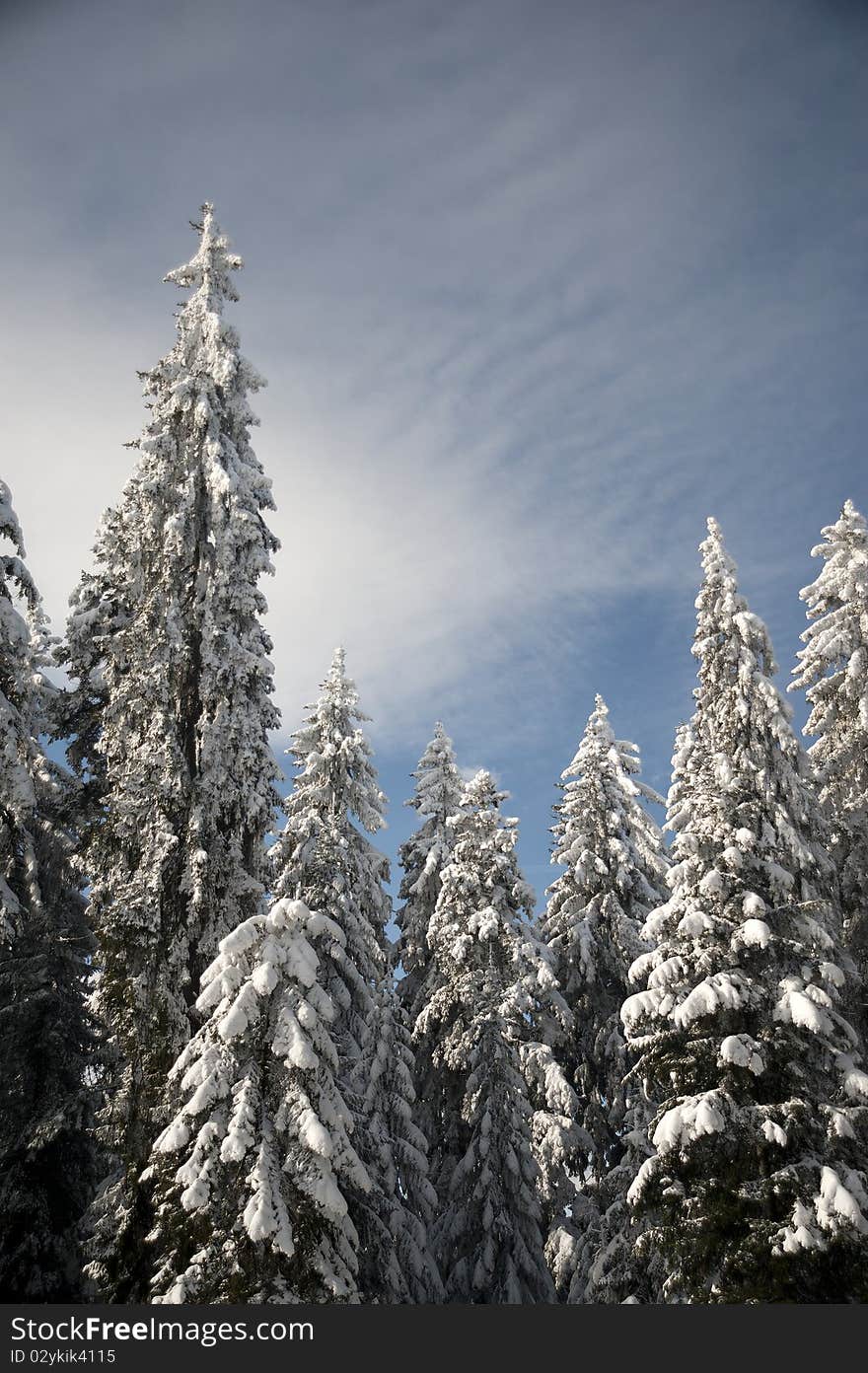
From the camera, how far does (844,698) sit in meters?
21.7

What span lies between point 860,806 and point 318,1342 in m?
15.8

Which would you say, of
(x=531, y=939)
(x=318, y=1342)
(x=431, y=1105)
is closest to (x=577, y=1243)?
(x=431, y=1105)

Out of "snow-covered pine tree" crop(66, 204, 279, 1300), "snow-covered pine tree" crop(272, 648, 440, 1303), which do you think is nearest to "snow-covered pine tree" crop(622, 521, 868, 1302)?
"snow-covered pine tree" crop(272, 648, 440, 1303)

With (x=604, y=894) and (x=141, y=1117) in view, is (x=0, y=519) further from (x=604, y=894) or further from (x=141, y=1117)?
(x=604, y=894)

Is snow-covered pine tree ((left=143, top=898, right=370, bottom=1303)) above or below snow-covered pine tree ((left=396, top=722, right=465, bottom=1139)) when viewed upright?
below

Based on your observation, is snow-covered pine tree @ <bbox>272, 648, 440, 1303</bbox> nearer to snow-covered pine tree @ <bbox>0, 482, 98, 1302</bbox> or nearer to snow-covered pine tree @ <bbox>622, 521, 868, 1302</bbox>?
snow-covered pine tree @ <bbox>0, 482, 98, 1302</bbox>

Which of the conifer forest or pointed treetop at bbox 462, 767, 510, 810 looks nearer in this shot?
the conifer forest

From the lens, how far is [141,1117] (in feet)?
43.4

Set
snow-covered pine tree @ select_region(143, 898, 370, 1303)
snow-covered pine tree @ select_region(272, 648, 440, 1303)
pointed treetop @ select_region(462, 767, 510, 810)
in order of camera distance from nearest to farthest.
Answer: snow-covered pine tree @ select_region(143, 898, 370, 1303), snow-covered pine tree @ select_region(272, 648, 440, 1303), pointed treetop @ select_region(462, 767, 510, 810)

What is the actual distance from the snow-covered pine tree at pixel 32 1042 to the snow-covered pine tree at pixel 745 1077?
10509 mm

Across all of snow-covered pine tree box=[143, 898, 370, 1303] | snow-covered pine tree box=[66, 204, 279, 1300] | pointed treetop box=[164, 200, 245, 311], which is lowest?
snow-covered pine tree box=[143, 898, 370, 1303]

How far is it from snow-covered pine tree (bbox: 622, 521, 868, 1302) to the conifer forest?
2.2 inches

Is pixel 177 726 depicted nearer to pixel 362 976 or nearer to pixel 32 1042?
pixel 32 1042

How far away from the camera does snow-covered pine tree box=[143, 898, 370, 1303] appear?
34.2ft
